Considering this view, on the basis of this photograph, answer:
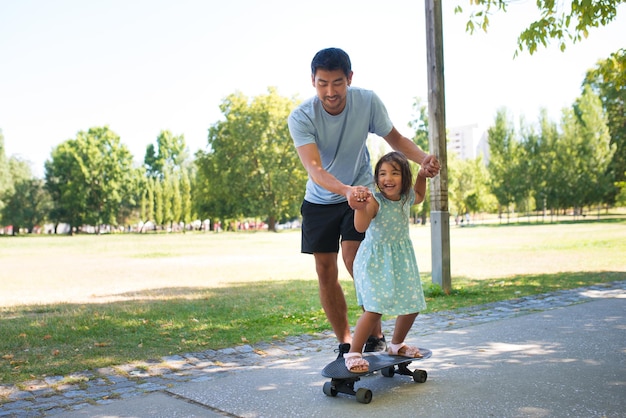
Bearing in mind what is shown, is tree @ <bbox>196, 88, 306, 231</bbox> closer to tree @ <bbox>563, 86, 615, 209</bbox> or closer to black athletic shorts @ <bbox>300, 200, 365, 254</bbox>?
tree @ <bbox>563, 86, 615, 209</bbox>

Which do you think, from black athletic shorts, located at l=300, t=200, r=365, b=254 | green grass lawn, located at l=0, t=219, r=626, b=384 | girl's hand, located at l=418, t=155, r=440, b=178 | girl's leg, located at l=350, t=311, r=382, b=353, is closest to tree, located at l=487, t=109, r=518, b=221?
green grass lawn, located at l=0, t=219, r=626, b=384

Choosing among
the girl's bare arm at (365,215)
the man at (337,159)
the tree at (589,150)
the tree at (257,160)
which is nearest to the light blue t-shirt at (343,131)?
the man at (337,159)

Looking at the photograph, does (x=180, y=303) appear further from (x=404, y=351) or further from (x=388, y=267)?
(x=388, y=267)

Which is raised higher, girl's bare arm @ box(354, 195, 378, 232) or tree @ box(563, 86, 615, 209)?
tree @ box(563, 86, 615, 209)

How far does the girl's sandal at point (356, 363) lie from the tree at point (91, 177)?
7321 centimetres

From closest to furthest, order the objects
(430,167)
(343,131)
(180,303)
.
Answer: (430,167) < (343,131) < (180,303)

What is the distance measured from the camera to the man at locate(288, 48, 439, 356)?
13.1ft

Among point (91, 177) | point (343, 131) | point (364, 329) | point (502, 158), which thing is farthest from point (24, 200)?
point (364, 329)

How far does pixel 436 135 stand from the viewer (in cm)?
847

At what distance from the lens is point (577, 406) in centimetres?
328

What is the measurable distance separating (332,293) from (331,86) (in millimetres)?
1424

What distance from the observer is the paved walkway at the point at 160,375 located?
369cm

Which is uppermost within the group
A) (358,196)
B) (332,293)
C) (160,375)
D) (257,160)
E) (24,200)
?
(257,160)

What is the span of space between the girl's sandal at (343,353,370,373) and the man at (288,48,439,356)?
0.49 metres
